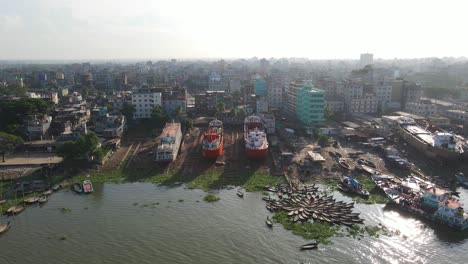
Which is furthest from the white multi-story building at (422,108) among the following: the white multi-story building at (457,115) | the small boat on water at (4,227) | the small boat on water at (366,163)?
the small boat on water at (4,227)

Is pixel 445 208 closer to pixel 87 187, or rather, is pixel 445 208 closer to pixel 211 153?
pixel 211 153

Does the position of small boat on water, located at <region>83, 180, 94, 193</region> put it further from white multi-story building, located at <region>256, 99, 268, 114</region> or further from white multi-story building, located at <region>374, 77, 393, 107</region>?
white multi-story building, located at <region>374, 77, 393, 107</region>

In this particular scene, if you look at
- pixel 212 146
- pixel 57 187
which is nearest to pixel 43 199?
pixel 57 187

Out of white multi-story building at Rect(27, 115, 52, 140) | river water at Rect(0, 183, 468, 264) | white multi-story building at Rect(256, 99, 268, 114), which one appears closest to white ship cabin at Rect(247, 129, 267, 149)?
river water at Rect(0, 183, 468, 264)

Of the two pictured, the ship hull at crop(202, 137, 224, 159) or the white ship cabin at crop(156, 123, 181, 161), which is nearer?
the white ship cabin at crop(156, 123, 181, 161)

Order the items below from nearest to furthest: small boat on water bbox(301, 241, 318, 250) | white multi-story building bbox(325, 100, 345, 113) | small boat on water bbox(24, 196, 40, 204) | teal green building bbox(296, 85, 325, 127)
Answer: small boat on water bbox(301, 241, 318, 250) → small boat on water bbox(24, 196, 40, 204) → teal green building bbox(296, 85, 325, 127) → white multi-story building bbox(325, 100, 345, 113)
